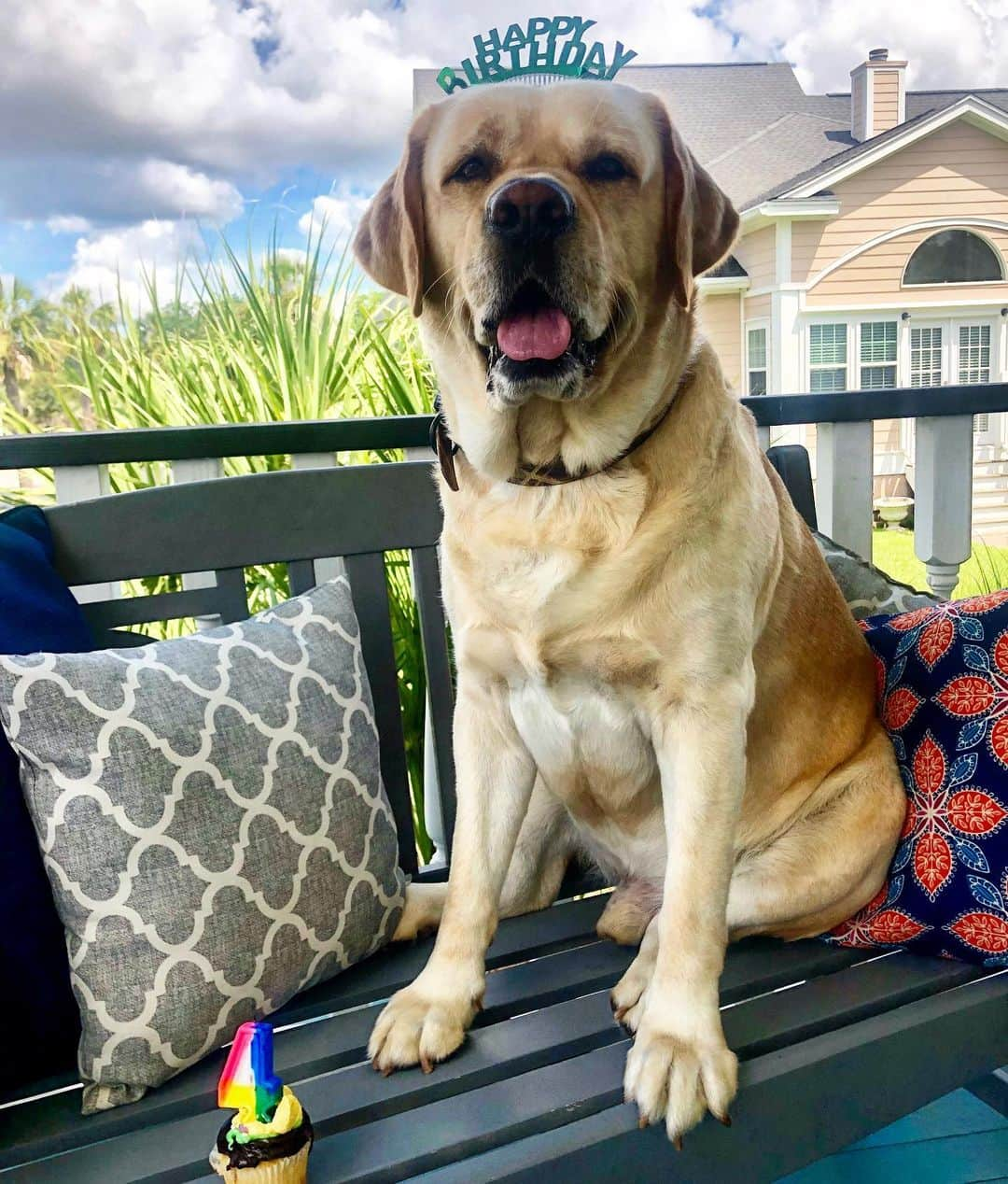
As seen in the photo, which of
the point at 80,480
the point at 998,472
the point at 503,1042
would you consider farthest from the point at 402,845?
the point at 998,472

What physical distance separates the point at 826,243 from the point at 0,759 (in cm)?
547

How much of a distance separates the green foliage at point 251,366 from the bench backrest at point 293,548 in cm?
68

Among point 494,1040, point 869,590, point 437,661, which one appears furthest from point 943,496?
point 494,1040

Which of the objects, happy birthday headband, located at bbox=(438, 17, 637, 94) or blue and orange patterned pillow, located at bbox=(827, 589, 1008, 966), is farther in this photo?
happy birthday headband, located at bbox=(438, 17, 637, 94)

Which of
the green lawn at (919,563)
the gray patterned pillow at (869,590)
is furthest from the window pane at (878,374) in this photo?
the gray patterned pillow at (869,590)

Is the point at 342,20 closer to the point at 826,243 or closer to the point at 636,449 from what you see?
the point at 826,243

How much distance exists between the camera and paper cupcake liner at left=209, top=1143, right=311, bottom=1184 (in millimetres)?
758

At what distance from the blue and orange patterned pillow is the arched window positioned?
5126 mm

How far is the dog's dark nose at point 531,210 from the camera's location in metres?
0.96

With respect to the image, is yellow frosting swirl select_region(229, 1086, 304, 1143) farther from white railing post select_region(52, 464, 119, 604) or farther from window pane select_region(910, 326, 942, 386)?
window pane select_region(910, 326, 942, 386)

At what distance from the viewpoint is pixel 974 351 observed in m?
5.76

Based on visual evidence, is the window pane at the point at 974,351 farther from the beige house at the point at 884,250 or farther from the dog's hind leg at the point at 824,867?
the dog's hind leg at the point at 824,867

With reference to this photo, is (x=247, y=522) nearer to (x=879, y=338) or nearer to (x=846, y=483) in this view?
(x=846, y=483)

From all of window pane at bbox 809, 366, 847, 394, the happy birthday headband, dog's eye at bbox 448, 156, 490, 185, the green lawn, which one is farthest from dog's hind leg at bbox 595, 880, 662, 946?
window pane at bbox 809, 366, 847, 394
